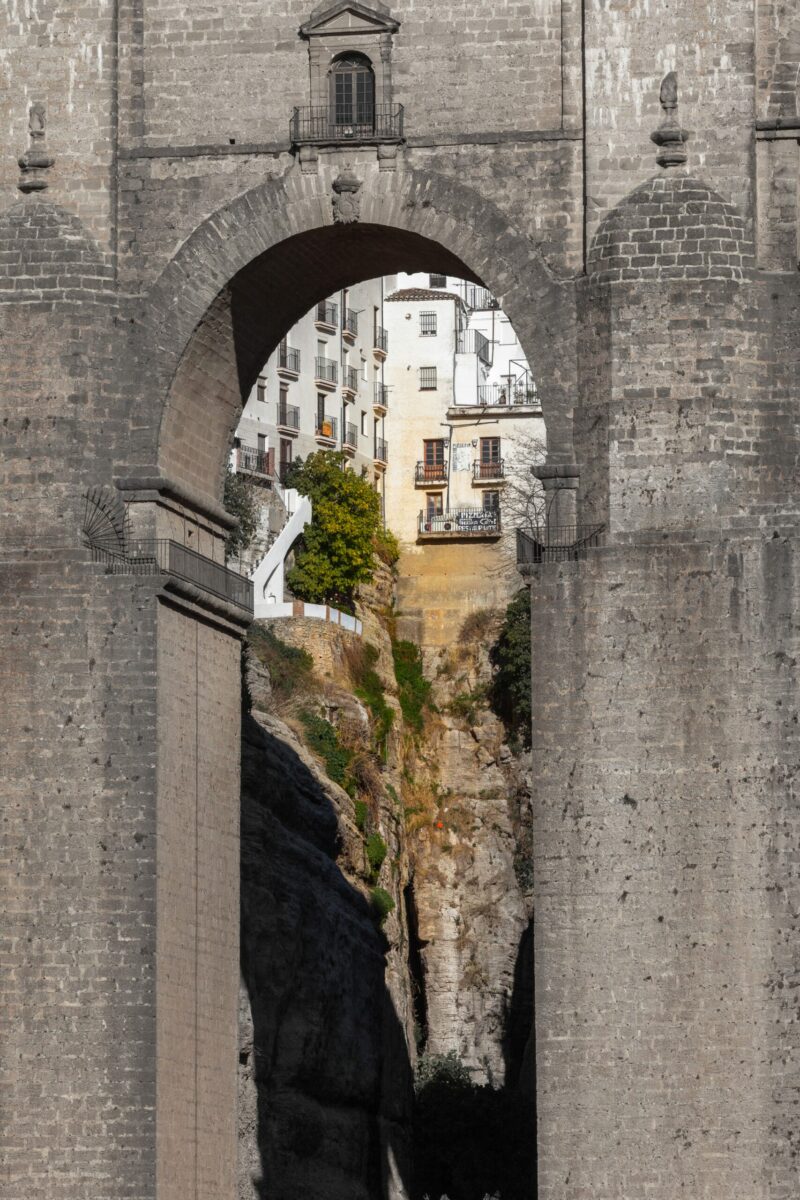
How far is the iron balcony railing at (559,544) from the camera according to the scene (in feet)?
92.5

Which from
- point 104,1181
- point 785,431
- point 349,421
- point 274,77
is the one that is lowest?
point 104,1181

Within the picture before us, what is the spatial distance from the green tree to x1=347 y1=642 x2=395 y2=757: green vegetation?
179 cm

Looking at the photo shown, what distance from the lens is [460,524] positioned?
240ft

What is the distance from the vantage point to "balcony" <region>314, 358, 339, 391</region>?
2869 inches

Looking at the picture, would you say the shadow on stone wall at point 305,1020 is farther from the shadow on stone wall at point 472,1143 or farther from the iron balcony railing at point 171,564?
the iron balcony railing at point 171,564

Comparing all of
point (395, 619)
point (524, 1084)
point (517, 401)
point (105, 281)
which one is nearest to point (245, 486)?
point (395, 619)

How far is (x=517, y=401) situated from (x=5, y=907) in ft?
161

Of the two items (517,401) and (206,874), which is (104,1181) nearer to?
(206,874)

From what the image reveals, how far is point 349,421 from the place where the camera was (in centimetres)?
7419

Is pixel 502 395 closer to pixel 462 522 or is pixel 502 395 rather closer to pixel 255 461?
Answer: pixel 462 522

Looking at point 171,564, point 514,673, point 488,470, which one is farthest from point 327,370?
point 171,564

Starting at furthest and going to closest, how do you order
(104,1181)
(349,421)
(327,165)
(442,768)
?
1. (349,421)
2. (442,768)
3. (327,165)
4. (104,1181)

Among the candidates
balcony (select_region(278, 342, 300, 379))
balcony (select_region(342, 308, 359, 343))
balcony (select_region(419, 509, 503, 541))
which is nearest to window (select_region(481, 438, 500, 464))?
balcony (select_region(419, 509, 503, 541))


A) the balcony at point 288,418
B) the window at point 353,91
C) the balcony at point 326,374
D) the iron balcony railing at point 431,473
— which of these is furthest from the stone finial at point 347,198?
the iron balcony railing at point 431,473
